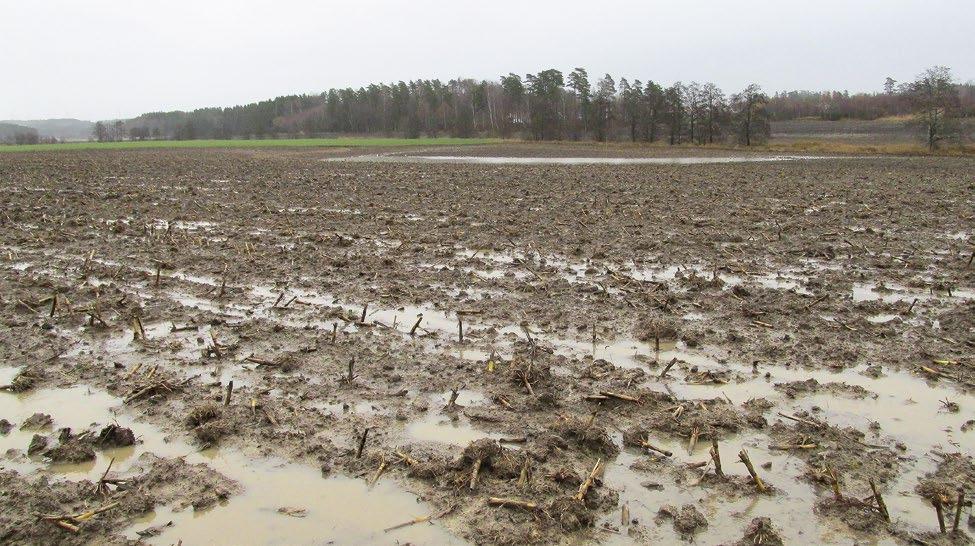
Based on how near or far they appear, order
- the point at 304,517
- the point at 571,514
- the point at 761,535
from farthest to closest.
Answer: the point at 304,517 → the point at 571,514 → the point at 761,535

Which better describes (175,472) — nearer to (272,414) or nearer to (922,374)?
(272,414)

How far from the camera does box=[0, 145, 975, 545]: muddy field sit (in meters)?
4.47

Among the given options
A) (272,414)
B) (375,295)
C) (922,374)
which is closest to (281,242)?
(375,295)

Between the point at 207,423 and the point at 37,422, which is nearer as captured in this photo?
the point at 207,423

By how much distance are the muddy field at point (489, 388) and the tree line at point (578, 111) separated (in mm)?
56054

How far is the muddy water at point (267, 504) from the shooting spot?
14.0ft

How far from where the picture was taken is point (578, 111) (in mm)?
103688

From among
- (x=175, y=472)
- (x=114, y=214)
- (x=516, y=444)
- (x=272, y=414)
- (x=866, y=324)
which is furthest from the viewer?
(x=114, y=214)

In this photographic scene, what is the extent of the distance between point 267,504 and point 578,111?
103367 mm

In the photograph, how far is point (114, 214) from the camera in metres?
18.0

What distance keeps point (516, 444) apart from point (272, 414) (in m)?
2.08

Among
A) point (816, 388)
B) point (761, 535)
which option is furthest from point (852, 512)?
point (816, 388)

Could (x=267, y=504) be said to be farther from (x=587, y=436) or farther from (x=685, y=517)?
(x=685, y=517)

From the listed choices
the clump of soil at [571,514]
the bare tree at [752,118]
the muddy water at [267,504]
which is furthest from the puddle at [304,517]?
the bare tree at [752,118]
